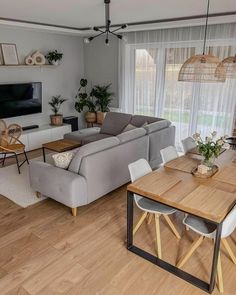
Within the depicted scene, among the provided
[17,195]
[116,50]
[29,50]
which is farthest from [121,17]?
[17,195]

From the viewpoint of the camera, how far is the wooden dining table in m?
2.10

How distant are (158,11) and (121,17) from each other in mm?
774

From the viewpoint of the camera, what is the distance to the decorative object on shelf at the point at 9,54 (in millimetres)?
5457

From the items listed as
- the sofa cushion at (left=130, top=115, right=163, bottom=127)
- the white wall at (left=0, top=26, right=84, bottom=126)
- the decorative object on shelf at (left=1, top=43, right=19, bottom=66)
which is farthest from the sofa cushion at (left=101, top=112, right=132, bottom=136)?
the decorative object on shelf at (left=1, top=43, right=19, bottom=66)

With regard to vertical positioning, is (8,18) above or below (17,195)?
above

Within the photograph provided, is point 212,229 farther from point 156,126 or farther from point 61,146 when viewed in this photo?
point 61,146

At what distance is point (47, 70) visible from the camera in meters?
6.46

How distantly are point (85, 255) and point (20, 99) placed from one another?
425cm

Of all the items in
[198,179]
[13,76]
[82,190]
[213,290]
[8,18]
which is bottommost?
[213,290]

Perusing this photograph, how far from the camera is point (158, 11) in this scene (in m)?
4.09

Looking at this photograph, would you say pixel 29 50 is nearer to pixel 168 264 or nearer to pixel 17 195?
pixel 17 195

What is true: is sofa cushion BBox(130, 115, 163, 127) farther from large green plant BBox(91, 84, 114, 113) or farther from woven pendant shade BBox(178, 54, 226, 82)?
woven pendant shade BBox(178, 54, 226, 82)

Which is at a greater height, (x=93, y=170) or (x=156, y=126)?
(x=156, y=126)

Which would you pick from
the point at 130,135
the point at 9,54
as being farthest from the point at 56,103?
the point at 130,135
